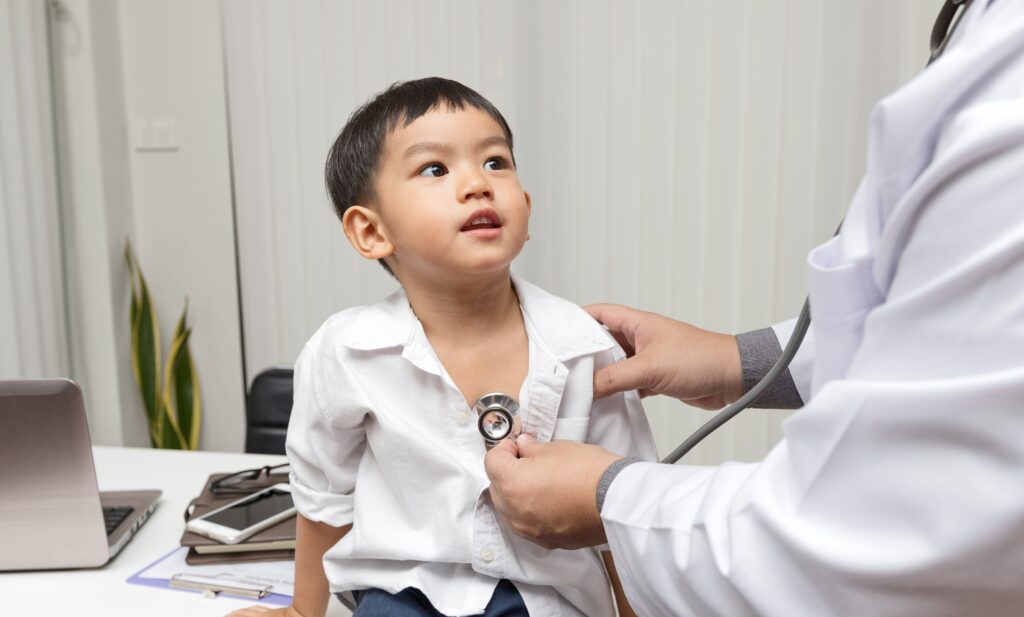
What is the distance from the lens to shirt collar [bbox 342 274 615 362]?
3.84ft

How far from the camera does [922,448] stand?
0.63 m

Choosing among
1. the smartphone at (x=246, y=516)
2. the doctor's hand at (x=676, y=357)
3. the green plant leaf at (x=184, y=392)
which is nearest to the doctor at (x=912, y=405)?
the doctor's hand at (x=676, y=357)

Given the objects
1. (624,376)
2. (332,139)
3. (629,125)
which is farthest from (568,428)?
(332,139)

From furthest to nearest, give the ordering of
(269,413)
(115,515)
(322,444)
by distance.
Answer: (269,413) < (115,515) < (322,444)

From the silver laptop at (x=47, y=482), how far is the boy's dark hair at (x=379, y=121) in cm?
52

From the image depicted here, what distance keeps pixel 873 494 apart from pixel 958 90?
316 mm

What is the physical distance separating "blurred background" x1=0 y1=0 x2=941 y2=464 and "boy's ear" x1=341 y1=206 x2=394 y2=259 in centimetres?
189

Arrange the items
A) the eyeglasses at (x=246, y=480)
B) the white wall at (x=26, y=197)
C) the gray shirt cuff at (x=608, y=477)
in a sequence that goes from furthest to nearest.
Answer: the white wall at (x=26, y=197)
the eyeglasses at (x=246, y=480)
the gray shirt cuff at (x=608, y=477)

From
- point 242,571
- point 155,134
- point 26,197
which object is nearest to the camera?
point 242,571

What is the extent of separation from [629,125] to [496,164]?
1846 millimetres

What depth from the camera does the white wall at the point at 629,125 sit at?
2.78 m

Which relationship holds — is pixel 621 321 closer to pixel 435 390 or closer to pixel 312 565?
pixel 435 390

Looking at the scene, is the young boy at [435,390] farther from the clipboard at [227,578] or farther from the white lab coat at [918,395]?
the white lab coat at [918,395]

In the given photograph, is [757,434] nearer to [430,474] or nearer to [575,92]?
[575,92]
